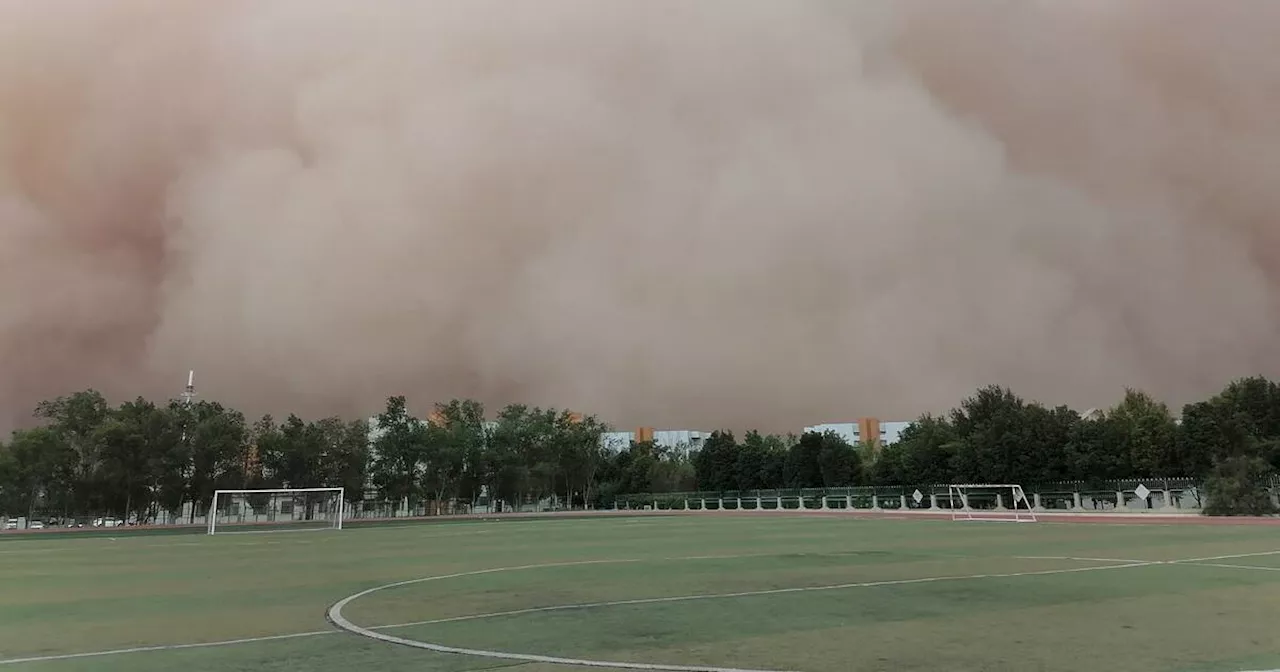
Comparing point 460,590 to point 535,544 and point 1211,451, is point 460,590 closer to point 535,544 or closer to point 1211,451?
point 535,544

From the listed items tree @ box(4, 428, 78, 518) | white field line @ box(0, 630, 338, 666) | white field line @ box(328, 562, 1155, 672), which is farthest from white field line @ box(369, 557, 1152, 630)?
tree @ box(4, 428, 78, 518)

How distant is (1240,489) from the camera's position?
3334cm

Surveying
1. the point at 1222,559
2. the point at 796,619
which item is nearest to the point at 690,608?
the point at 796,619

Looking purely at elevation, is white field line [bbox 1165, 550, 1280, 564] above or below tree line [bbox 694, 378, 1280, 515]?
below

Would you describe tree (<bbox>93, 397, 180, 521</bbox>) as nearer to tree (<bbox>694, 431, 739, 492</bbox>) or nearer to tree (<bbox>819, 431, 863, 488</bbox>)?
tree (<bbox>694, 431, 739, 492</bbox>)

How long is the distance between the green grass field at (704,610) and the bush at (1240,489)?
17.6 m

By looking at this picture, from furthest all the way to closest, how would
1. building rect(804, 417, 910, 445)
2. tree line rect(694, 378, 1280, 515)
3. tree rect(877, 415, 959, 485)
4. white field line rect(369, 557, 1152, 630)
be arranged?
building rect(804, 417, 910, 445)
tree rect(877, 415, 959, 485)
tree line rect(694, 378, 1280, 515)
white field line rect(369, 557, 1152, 630)

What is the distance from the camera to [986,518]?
4000 cm

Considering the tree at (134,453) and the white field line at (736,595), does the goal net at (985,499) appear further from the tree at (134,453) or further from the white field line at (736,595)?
the tree at (134,453)

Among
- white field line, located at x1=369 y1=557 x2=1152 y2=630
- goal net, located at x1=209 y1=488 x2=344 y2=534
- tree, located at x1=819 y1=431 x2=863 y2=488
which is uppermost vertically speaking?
tree, located at x1=819 y1=431 x2=863 y2=488

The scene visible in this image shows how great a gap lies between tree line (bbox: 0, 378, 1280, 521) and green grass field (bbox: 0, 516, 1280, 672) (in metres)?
27.8

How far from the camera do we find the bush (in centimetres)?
3291

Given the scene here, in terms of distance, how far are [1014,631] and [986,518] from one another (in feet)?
116

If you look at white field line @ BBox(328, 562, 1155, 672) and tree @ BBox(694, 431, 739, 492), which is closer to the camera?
white field line @ BBox(328, 562, 1155, 672)
